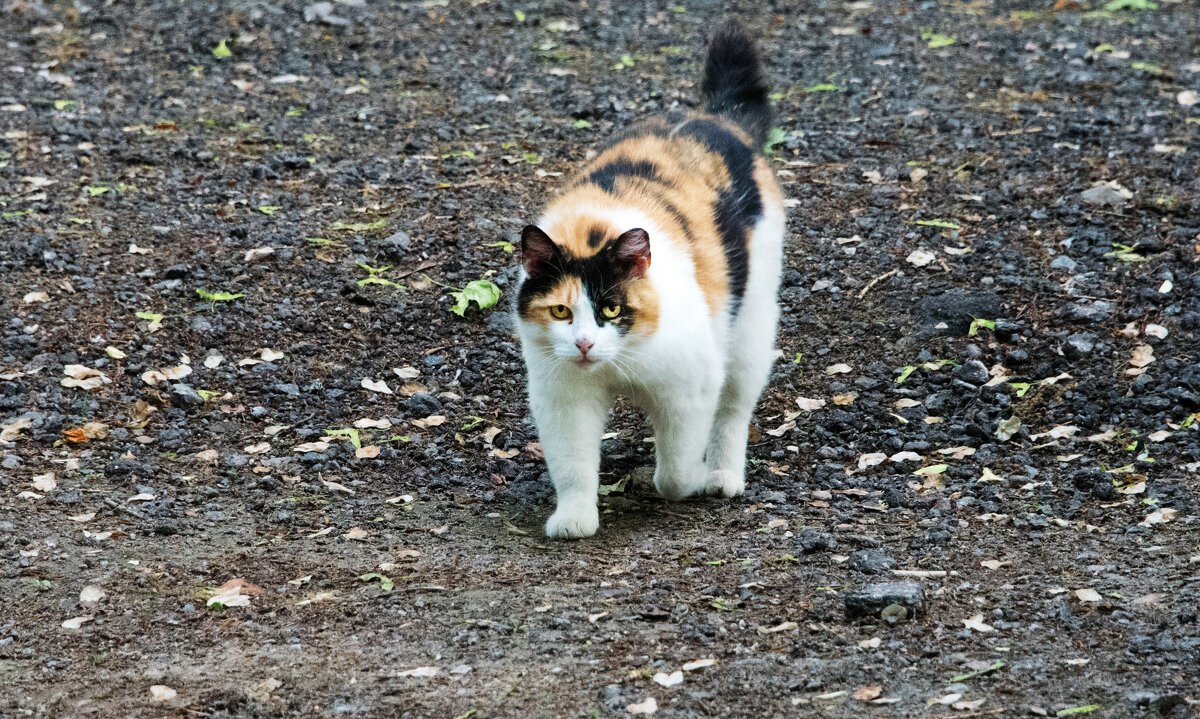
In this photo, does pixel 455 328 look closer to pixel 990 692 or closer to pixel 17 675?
pixel 17 675

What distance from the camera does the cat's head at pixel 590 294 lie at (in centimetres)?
423

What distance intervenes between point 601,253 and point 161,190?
4.54 metres

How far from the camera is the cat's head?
4.23 metres

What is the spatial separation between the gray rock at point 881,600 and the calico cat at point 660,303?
1.06 metres

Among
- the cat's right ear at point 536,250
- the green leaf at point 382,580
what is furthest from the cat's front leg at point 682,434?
the green leaf at point 382,580

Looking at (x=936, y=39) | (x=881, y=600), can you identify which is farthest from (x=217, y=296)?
(x=936, y=39)

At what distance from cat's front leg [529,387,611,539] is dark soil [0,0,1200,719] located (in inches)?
5.5

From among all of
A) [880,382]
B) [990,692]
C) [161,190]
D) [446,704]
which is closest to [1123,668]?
[990,692]

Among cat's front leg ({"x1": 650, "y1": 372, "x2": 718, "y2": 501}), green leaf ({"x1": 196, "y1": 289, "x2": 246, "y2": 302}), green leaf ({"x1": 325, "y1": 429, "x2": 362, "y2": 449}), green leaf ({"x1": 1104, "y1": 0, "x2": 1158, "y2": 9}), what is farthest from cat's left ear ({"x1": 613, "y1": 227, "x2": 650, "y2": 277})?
green leaf ({"x1": 1104, "y1": 0, "x2": 1158, "y2": 9})

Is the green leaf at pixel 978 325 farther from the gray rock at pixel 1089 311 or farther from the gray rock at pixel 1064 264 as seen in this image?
the gray rock at pixel 1064 264

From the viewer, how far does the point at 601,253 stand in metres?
4.26

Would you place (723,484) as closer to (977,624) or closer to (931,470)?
(931,470)

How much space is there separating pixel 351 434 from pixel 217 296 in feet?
4.94

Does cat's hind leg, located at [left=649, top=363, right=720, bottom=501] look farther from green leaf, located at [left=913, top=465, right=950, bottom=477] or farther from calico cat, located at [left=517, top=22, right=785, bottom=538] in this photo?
green leaf, located at [left=913, top=465, right=950, bottom=477]
